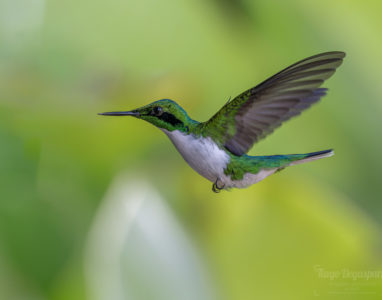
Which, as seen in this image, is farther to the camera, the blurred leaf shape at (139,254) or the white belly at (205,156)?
the blurred leaf shape at (139,254)

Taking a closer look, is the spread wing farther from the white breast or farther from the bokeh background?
the bokeh background

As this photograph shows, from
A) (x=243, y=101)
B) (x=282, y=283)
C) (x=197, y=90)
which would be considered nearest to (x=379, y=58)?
(x=197, y=90)

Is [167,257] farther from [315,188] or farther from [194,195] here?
[315,188]

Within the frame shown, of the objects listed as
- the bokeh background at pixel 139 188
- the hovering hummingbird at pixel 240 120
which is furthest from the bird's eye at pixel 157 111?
the bokeh background at pixel 139 188

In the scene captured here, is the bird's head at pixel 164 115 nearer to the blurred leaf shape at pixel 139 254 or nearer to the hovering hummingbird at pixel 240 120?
the hovering hummingbird at pixel 240 120

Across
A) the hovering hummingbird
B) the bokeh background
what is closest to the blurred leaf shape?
the bokeh background

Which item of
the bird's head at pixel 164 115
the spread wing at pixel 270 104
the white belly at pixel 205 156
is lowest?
the white belly at pixel 205 156
